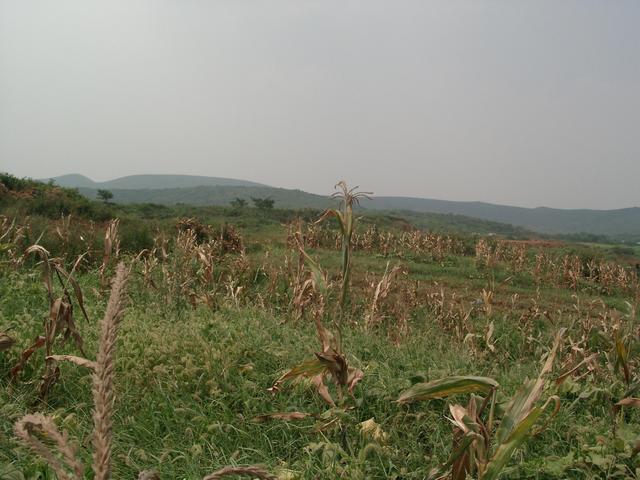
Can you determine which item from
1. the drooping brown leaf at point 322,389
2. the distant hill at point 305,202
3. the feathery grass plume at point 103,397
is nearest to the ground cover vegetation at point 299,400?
the drooping brown leaf at point 322,389

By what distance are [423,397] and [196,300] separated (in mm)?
3564

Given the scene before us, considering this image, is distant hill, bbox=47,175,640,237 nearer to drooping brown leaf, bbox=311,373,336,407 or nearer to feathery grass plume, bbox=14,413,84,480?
drooping brown leaf, bbox=311,373,336,407

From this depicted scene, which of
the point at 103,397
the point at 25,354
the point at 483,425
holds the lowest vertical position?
the point at 25,354

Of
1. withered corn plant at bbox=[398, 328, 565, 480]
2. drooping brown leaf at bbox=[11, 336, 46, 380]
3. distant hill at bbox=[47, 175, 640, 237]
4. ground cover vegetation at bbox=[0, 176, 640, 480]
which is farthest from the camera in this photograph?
distant hill at bbox=[47, 175, 640, 237]

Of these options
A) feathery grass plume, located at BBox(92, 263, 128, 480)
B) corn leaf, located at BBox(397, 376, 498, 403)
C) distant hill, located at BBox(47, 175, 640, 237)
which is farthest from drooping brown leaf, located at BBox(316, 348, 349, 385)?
distant hill, located at BBox(47, 175, 640, 237)

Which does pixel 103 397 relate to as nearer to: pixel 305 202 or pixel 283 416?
pixel 283 416

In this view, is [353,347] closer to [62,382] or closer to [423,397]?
[423,397]

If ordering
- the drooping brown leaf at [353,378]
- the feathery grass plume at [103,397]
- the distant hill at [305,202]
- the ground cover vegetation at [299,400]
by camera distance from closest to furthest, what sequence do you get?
the feathery grass plume at [103,397], the ground cover vegetation at [299,400], the drooping brown leaf at [353,378], the distant hill at [305,202]

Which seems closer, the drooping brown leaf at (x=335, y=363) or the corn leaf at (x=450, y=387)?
the corn leaf at (x=450, y=387)

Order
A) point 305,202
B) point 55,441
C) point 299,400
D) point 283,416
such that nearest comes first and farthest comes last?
1. point 55,441
2. point 283,416
3. point 299,400
4. point 305,202

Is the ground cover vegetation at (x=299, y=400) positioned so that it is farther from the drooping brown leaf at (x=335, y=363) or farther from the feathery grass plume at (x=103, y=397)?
the feathery grass plume at (x=103, y=397)

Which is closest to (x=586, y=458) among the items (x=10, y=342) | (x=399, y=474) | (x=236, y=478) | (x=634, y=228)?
(x=399, y=474)

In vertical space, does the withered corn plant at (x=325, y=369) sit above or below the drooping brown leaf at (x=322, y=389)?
above

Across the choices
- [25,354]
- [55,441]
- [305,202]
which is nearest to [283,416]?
[25,354]
